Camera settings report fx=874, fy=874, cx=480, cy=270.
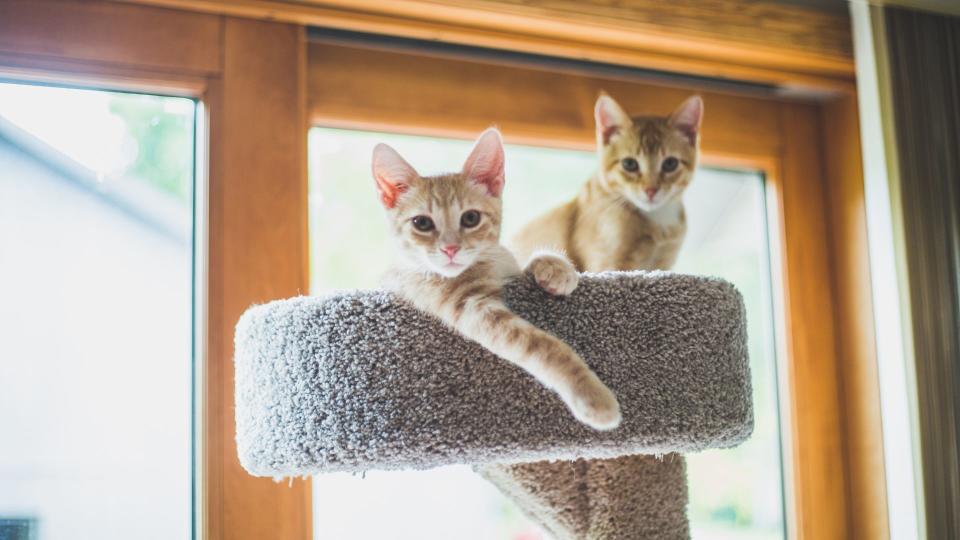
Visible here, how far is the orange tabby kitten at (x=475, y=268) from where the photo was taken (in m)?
0.81

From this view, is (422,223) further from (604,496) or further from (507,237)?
(507,237)

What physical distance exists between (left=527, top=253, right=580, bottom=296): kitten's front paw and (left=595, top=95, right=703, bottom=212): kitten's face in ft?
1.16

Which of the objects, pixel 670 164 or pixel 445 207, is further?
pixel 670 164

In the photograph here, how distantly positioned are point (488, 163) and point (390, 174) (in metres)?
0.11

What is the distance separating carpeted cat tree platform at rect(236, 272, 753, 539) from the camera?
843 mm

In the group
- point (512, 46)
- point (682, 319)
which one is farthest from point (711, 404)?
point (512, 46)

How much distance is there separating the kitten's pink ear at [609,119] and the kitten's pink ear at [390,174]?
400 millimetres

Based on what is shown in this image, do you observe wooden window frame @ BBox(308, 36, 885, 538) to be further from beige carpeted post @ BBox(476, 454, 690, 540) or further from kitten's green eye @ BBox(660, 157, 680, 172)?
beige carpeted post @ BBox(476, 454, 690, 540)

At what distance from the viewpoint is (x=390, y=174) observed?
0.98m

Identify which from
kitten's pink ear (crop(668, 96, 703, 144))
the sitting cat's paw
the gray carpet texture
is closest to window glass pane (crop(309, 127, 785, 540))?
kitten's pink ear (crop(668, 96, 703, 144))

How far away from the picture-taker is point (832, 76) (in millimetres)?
1775

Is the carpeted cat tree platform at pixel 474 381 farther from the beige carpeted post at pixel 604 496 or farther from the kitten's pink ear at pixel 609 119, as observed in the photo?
the kitten's pink ear at pixel 609 119

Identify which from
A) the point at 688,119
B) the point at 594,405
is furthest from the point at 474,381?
the point at 688,119

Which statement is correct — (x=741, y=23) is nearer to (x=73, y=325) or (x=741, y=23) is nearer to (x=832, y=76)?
(x=832, y=76)
